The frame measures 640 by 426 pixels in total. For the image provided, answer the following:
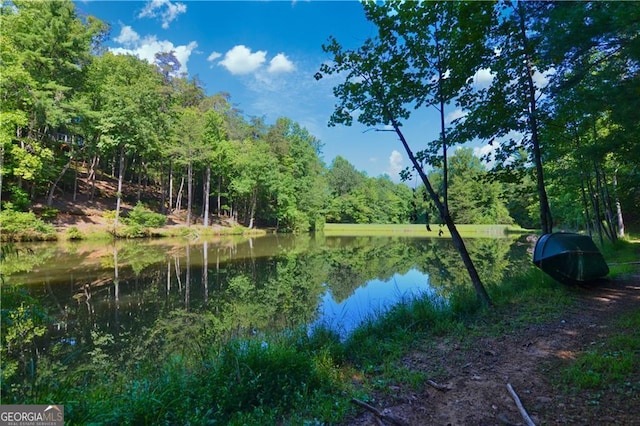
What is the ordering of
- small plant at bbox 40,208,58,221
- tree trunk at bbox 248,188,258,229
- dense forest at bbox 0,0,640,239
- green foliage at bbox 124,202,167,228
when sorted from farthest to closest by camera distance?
tree trunk at bbox 248,188,258,229, green foliage at bbox 124,202,167,228, small plant at bbox 40,208,58,221, dense forest at bbox 0,0,640,239

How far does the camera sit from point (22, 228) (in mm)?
16062

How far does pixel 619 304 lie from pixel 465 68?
4.96 metres

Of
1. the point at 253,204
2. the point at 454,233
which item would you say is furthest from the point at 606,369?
the point at 253,204

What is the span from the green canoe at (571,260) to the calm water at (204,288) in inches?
88.3

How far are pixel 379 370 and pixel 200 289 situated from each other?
7.53 metres

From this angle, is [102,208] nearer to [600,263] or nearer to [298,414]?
[298,414]

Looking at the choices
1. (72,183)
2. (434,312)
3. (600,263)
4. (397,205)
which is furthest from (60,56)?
(397,205)

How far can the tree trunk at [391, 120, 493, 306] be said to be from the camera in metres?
5.70

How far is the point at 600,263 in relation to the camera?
20.7 ft

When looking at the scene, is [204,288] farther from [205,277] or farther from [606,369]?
[606,369]

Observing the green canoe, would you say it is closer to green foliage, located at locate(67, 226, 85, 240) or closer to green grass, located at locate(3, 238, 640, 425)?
green grass, located at locate(3, 238, 640, 425)

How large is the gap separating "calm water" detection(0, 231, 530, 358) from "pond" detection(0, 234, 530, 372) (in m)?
0.03

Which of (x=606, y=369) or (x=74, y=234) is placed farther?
(x=74, y=234)

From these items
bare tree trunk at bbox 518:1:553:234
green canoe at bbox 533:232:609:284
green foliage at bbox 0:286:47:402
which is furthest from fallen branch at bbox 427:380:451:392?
bare tree trunk at bbox 518:1:553:234
